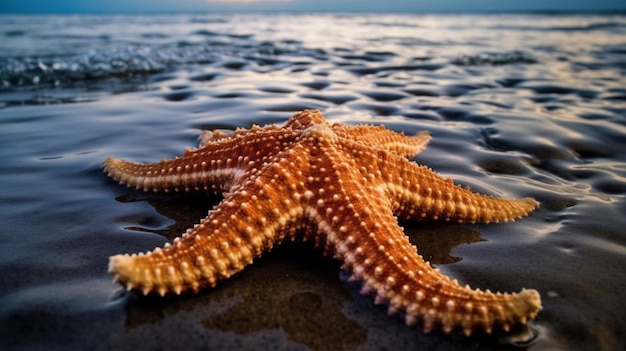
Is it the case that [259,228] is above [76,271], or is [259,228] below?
above

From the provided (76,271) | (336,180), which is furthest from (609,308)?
(76,271)

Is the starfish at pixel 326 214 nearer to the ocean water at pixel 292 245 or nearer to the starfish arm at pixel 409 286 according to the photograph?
the starfish arm at pixel 409 286

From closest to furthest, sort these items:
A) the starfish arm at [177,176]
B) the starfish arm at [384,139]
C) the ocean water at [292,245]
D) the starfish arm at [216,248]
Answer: the starfish arm at [216,248] < the ocean water at [292,245] < the starfish arm at [177,176] < the starfish arm at [384,139]

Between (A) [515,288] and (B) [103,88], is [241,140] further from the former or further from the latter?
(B) [103,88]

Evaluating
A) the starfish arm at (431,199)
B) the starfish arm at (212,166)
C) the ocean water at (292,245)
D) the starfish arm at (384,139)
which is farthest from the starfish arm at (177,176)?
the starfish arm at (431,199)

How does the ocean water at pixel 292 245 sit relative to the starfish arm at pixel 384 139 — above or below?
below

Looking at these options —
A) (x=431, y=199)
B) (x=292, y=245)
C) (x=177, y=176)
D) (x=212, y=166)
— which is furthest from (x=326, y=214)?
(x=177, y=176)

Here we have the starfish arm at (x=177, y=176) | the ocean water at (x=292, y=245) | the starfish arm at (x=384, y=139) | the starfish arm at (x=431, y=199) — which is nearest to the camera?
the ocean water at (x=292, y=245)
